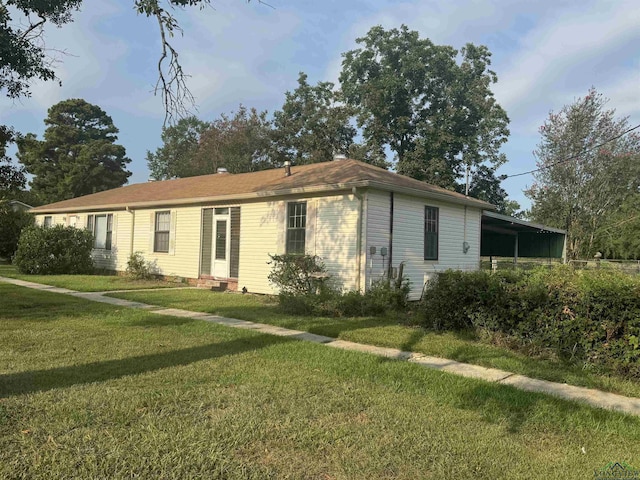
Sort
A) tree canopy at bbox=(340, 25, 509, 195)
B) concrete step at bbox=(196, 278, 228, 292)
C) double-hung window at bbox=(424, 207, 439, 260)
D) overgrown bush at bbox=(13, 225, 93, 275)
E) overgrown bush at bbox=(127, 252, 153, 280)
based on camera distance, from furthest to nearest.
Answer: tree canopy at bbox=(340, 25, 509, 195)
overgrown bush at bbox=(13, 225, 93, 275)
overgrown bush at bbox=(127, 252, 153, 280)
concrete step at bbox=(196, 278, 228, 292)
double-hung window at bbox=(424, 207, 439, 260)

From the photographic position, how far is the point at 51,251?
1669 cm

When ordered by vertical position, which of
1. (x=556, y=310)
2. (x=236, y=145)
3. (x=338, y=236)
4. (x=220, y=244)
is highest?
(x=236, y=145)

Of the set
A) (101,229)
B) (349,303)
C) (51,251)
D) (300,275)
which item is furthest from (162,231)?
(349,303)

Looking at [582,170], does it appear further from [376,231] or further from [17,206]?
[17,206]

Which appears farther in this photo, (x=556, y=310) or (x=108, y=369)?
(x=556, y=310)

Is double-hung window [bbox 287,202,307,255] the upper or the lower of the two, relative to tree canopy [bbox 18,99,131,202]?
lower

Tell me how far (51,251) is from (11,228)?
27.9 feet

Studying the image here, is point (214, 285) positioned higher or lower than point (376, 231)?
lower

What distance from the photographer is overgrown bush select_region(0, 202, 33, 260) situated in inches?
886

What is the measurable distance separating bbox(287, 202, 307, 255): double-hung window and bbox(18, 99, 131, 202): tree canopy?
1421 inches

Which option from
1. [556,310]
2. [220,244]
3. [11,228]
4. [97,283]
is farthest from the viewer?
[11,228]

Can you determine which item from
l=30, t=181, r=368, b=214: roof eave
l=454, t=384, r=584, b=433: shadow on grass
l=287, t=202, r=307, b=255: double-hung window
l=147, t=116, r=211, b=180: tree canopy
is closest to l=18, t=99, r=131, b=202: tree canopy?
l=147, t=116, r=211, b=180: tree canopy

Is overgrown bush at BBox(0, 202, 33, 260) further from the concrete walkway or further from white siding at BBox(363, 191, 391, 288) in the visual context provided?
white siding at BBox(363, 191, 391, 288)

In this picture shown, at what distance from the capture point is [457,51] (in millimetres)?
31625
